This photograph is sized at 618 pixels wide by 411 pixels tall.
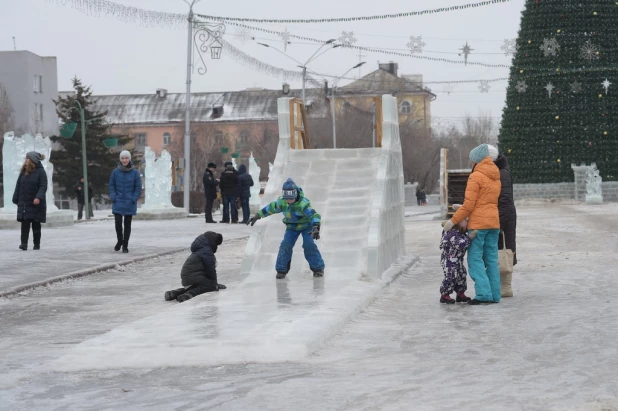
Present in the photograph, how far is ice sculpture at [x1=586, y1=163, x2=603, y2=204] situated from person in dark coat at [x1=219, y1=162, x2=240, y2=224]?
2174cm

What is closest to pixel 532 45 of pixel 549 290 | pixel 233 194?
pixel 233 194

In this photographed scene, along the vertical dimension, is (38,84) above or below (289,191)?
above

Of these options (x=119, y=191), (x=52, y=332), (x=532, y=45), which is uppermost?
(x=532, y=45)

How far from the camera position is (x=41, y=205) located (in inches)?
731

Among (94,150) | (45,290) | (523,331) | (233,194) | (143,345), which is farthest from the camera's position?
(94,150)

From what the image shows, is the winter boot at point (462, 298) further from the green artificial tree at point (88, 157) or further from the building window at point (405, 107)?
the building window at point (405, 107)

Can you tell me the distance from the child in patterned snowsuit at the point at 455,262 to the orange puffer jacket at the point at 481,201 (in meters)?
0.16

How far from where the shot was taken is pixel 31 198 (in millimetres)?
18594

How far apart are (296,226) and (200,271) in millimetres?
1673

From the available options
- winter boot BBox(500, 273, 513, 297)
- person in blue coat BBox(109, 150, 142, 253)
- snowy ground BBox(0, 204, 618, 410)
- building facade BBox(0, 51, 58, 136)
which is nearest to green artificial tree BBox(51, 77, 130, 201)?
building facade BBox(0, 51, 58, 136)

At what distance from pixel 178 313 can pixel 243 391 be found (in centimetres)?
357

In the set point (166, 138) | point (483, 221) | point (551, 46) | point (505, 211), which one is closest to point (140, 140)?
point (166, 138)

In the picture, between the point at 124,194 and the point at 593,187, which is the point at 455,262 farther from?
the point at 593,187

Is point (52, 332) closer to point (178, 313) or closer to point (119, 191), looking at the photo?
point (178, 313)
